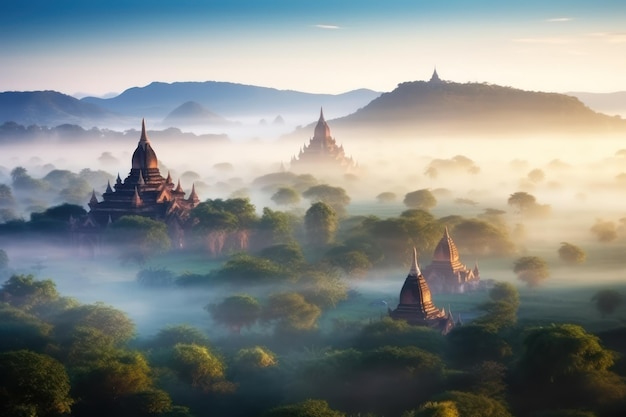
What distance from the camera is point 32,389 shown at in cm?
Answer: 3781

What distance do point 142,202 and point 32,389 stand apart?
46.4 meters

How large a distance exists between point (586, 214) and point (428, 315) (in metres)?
81.5

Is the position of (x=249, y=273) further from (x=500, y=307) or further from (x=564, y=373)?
(x=564, y=373)

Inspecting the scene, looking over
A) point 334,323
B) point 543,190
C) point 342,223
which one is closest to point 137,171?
point 342,223

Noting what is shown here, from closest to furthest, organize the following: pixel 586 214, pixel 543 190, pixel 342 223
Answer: pixel 342 223 < pixel 586 214 < pixel 543 190

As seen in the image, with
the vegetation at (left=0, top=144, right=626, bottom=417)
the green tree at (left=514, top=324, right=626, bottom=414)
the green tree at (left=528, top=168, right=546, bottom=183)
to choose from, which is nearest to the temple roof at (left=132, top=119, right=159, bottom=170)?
the vegetation at (left=0, top=144, right=626, bottom=417)

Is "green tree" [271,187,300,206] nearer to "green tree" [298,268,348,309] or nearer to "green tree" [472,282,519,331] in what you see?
"green tree" [298,268,348,309]

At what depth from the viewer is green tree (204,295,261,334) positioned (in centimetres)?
5300

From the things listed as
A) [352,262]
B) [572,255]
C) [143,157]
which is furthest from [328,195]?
[352,262]

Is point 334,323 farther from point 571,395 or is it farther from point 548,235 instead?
point 548,235

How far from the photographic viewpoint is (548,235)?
100 metres

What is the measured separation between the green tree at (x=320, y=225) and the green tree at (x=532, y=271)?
20121mm

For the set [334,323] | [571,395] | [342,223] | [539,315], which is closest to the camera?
[571,395]

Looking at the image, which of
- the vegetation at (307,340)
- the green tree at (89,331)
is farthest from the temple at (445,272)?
the green tree at (89,331)
